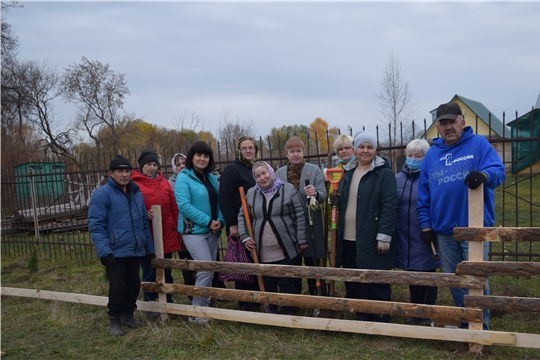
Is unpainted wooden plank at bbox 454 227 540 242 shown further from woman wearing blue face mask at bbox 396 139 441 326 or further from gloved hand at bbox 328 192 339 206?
gloved hand at bbox 328 192 339 206

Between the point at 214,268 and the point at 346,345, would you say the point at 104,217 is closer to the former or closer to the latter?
the point at 214,268

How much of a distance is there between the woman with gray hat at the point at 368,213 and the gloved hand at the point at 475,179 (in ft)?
2.60

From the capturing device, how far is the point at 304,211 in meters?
4.40

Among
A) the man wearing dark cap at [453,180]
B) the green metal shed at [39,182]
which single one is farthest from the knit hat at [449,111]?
the green metal shed at [39,182]

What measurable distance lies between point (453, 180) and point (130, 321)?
3565 millimetres

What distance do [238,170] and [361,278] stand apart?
5.79 feet

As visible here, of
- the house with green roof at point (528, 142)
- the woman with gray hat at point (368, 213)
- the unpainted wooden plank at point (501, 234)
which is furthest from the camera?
the house with green roof at point (528, 142)

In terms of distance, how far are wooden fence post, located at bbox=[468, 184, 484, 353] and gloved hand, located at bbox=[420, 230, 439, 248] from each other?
418 mm

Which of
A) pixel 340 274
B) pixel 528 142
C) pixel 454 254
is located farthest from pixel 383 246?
pixel 528 142

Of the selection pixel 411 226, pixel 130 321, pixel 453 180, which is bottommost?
pixel 130 321

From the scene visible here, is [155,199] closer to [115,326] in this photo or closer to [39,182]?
[115,326]

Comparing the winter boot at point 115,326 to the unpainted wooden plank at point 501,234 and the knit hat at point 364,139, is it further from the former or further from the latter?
the unpainted wooden plank at point 501,234

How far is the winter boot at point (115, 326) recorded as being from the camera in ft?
14.7

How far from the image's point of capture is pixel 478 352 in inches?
139
